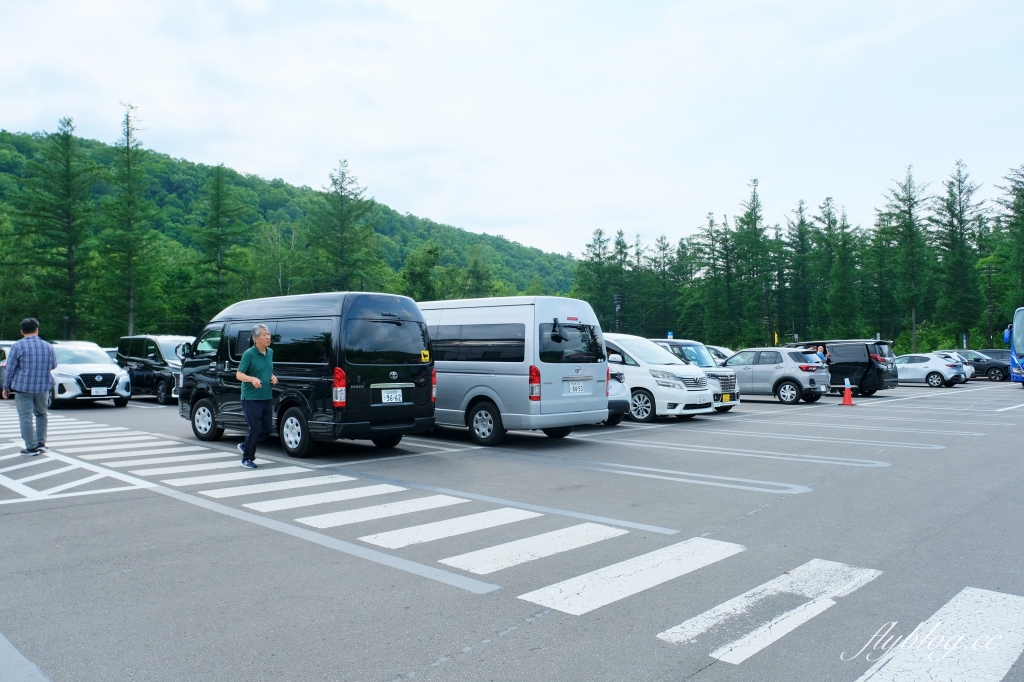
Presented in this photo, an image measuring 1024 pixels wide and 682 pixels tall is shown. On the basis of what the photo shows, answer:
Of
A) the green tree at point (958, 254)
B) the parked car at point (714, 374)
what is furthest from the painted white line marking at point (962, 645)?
the green tree at point (958, 254)

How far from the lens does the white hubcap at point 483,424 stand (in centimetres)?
1271

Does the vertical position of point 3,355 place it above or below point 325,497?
above

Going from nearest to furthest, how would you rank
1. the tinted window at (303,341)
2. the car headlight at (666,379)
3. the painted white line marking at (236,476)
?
the painted white line marking at (236,476) → the tinted window at (303,341) → the car headlight at (666,379)

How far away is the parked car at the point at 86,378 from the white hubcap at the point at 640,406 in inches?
539

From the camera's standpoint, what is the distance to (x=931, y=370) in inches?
1403

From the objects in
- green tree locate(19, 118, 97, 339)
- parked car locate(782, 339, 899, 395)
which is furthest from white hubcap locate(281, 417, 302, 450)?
green tree locate(19, 118, 97, 339)

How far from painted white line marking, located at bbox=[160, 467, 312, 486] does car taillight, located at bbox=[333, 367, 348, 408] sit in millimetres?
992

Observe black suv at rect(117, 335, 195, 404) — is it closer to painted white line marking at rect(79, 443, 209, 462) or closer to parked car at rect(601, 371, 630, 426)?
painted white line marking at rect(79, 443, 209, 462)

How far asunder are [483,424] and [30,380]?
266 inches

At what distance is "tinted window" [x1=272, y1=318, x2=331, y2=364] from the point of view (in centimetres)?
1068

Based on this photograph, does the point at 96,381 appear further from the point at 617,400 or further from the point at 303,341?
the point at 617,400

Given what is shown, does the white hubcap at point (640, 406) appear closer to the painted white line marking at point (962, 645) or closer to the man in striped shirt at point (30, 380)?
the man in striped shirt at point (30, 380)

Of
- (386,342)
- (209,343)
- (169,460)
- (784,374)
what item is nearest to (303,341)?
(386,342)

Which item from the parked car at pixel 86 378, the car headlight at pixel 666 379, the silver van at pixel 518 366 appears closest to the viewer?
the silver van at pixel 518 366
